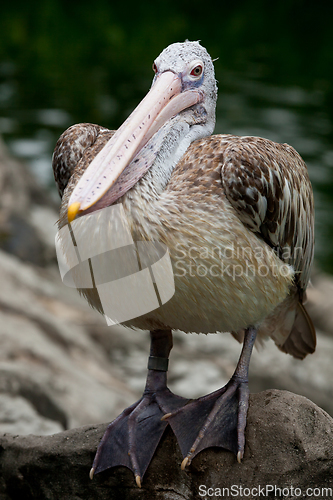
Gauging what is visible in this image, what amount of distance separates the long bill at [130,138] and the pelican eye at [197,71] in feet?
0.30

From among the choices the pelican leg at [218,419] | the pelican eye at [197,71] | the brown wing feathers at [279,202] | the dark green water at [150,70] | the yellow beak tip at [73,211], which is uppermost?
the dark green water at [150,70]

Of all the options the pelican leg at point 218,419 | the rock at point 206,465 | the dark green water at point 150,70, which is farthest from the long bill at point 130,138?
the dark green water at point 150,70

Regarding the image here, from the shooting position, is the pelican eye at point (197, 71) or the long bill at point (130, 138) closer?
the long bill at point (130, 138)

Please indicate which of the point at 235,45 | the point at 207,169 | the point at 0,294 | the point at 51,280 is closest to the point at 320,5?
the point at 235,45

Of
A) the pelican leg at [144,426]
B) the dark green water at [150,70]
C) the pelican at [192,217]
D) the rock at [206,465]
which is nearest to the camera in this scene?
the pelican at [192,217]

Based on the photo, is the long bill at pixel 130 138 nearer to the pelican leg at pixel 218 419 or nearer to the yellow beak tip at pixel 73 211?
the yellow beak tip at pixel 73 211

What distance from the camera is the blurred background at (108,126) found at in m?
5.88

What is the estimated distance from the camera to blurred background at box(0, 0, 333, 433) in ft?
19.3

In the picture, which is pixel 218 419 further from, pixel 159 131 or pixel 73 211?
pixel 159 131

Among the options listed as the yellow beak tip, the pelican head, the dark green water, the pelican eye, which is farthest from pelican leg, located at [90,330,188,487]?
the dark green water

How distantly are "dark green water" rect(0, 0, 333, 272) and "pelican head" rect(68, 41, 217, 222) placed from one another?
357 inches

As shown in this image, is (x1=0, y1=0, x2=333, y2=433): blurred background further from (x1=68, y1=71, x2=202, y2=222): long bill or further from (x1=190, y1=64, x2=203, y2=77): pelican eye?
(x1=190, y1=64, x2=203, y2=77): pelican eye

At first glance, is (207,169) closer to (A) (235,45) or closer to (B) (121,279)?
(B) (121,279)

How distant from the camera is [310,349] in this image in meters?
4.07
